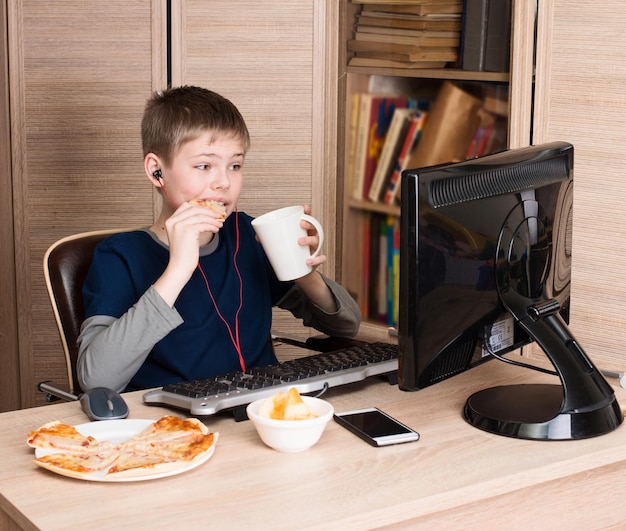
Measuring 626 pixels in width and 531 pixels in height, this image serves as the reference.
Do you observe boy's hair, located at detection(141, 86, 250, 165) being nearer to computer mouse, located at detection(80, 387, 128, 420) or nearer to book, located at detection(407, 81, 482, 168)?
computer mouse, located at detection(80, 387, 128, 420)

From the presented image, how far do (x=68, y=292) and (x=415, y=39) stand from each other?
3.85ft

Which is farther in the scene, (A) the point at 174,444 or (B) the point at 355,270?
(B) the point at 355,270

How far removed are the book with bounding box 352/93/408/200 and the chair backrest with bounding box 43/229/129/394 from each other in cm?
101

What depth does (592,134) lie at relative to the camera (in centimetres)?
203

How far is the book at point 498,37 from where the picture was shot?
2.21 metres

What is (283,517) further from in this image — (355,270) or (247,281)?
(355,270)

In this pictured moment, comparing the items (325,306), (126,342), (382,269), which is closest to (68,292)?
(126,342)

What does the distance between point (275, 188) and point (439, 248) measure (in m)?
1.36

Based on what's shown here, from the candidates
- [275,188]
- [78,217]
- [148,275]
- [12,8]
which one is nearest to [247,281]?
[148,275]

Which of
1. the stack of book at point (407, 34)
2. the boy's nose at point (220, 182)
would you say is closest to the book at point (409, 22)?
the stack of book at point (407, 34)

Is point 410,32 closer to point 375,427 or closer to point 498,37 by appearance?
point 498,37

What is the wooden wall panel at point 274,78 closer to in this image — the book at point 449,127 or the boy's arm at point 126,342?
the book at point 449,127

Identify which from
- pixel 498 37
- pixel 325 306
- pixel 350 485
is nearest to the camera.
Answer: pixel 350 485

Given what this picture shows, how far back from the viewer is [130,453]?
1263 millimetres
